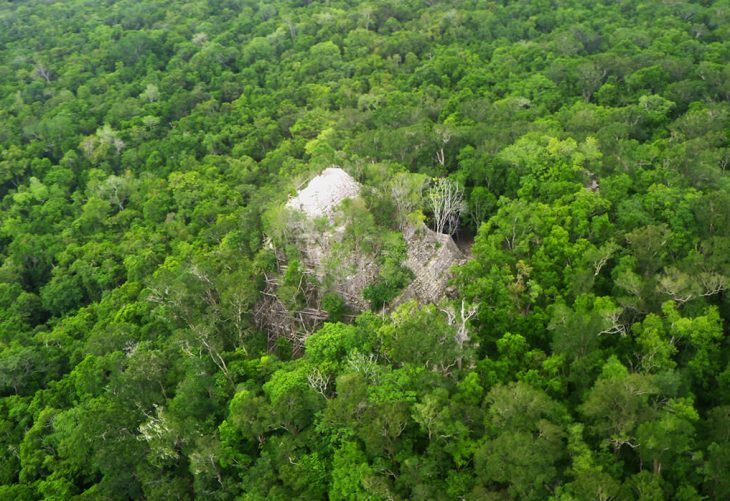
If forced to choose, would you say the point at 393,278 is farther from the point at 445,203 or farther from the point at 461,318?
the point at 445,203

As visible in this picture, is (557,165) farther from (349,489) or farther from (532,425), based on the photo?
(349,489)

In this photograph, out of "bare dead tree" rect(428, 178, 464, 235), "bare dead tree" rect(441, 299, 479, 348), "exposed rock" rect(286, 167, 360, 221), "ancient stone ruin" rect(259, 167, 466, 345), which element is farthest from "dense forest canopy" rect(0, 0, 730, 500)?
"exposed rock" rect(286, 167, 360, 221)

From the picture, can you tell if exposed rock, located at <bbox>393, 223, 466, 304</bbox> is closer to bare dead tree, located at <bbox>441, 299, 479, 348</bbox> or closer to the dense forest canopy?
the dense forest canopy

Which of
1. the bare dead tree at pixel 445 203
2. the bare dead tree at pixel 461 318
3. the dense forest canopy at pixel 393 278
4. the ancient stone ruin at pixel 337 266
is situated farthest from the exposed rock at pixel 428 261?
the bare dead tree at pixel 461 318

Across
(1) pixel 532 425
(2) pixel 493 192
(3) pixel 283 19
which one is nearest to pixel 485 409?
(1) pixel 532 425

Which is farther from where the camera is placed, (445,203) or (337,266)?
(445,203)

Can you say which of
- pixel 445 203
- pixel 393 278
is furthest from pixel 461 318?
pixel 445 203
